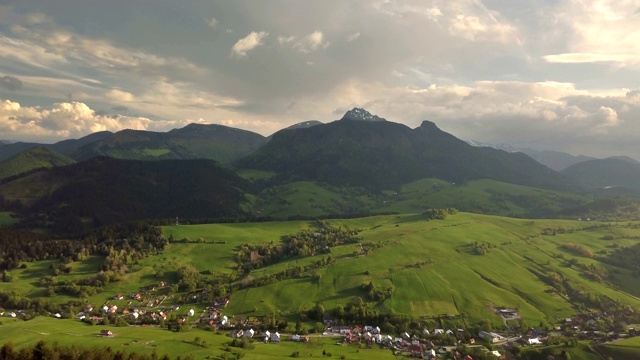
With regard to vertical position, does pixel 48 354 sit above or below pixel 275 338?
above

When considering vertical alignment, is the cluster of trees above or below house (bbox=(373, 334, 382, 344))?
above

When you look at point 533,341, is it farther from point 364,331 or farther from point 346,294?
point 346,294

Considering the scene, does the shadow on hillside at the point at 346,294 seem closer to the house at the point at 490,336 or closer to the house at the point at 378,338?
the house at the point at 378,338

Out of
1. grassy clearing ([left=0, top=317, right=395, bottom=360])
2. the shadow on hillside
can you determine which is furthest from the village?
the shadow on hillside

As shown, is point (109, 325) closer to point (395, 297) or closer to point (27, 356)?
point (27, 356)

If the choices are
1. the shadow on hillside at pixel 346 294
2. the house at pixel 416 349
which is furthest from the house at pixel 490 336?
the shadow on hillside at pixel 346 294

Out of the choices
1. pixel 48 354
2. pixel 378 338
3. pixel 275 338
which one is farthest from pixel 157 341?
pixel 378 338

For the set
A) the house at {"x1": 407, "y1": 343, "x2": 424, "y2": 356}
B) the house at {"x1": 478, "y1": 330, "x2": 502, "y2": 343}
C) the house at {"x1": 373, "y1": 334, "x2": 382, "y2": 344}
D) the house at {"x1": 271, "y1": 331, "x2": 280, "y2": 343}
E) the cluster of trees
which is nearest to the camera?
the cluster of trees

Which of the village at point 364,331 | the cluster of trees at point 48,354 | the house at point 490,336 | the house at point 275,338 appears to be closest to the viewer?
the cluster of trees at point 48,354

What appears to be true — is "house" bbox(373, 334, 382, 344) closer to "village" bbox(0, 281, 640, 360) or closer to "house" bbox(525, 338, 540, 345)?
"village" bbox(0, 281, 640, 360)

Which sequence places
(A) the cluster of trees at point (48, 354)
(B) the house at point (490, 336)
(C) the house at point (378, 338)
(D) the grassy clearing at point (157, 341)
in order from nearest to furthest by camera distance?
(A) the cluster of trees at point (48, 354), (D) the grassy clearing at point (157, 341), (C) the house at point (378, 338), (B) the house at point (490, 336)

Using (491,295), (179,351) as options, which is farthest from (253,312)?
(491,295)

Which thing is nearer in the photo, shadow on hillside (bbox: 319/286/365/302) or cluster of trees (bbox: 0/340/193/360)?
cluster of trees (bbox: 0/340/193/360)
